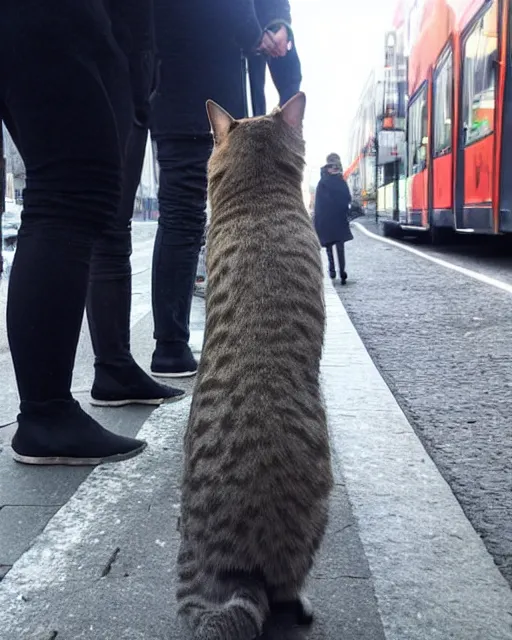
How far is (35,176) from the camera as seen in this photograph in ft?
6.92

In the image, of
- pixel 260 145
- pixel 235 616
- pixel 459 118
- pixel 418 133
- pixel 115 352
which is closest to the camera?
pixel 235 616

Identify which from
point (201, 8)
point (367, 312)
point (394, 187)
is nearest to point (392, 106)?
point (394, 187)

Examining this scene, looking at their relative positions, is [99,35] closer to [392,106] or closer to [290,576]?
[290,576]

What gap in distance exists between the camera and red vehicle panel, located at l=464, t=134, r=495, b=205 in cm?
851

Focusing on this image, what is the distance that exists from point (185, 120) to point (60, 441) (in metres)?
1.52

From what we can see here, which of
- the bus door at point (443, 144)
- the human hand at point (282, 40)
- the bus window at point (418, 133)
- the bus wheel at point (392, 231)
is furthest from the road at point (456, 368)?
the bus wheel at point (392, 231)

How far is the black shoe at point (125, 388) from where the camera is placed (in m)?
2.78

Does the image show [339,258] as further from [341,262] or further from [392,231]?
[392,231]

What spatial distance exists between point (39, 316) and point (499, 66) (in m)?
7.28

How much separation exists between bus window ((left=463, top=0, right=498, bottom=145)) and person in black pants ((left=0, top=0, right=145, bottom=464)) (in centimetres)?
708

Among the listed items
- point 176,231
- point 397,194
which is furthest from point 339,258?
point 397,194

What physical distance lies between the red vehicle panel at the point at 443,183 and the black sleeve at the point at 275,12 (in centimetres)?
750

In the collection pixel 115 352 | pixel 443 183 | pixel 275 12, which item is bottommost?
pixel 115 352

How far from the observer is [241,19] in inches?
117
